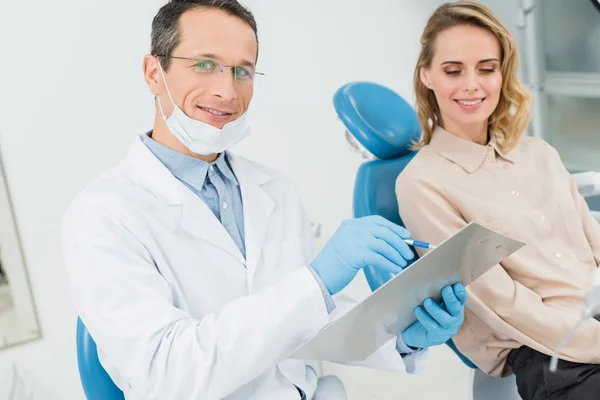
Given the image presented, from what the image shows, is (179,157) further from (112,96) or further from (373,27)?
(373,27)

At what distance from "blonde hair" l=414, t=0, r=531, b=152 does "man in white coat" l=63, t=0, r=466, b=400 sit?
1.69ft

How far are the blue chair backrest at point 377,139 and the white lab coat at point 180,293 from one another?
13.7 inches

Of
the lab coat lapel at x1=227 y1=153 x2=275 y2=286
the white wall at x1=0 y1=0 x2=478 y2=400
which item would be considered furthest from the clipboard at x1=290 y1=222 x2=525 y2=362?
the white wall at x1=0 y1=0 x2=478 y2=400

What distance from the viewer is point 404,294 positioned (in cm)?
104

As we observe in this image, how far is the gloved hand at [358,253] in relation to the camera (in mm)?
1060

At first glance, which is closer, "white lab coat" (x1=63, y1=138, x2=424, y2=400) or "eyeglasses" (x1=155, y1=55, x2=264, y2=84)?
"white lab coat" (x1=63, y1=138, x2=424, y2=400)

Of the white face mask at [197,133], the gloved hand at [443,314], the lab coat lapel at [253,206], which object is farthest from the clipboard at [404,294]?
the white face mask at [197,133]

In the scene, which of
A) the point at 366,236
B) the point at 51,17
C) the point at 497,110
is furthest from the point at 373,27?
the point at 366,236

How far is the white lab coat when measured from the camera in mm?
1001

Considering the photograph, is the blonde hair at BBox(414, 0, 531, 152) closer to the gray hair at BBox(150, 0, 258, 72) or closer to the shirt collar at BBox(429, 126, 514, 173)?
the shirt collar at BBox(429, 126, 514, 173)

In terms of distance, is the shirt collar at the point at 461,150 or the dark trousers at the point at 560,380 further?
the shirt collar at the point at 461,150

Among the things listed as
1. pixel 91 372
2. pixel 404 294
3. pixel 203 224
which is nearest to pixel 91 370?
pixel 91 372

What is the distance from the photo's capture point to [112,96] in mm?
2135

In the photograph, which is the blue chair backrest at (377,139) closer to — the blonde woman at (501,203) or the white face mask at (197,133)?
the blonde woman at (501,203)
